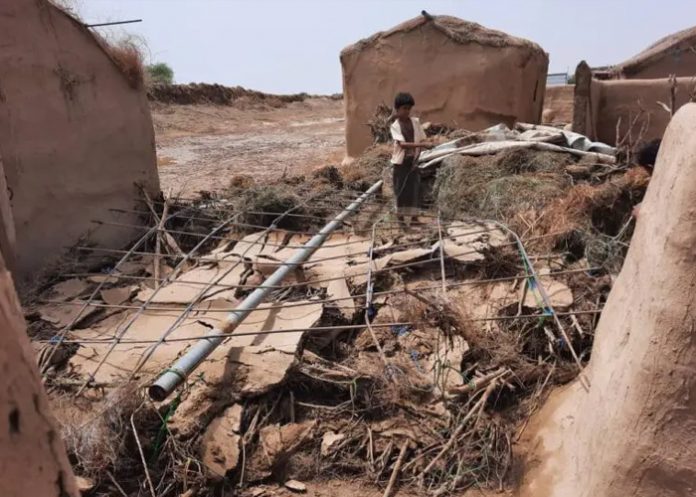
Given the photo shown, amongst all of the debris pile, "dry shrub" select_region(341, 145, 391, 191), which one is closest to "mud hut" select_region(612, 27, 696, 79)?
"dry shrub" select_region(341, 145, 391, 191)

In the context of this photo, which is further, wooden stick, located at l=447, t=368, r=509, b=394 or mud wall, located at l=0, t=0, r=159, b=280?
mud wall, located at l=0, t=0, r=159, b=280

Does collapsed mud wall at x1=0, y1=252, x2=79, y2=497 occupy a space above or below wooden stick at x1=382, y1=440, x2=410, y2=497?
above

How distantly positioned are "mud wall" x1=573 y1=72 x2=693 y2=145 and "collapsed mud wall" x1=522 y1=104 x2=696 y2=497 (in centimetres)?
556

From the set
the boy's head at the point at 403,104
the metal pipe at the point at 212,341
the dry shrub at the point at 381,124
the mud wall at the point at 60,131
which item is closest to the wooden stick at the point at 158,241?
the mud wall at the point at 60,131

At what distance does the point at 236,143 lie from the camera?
53.5 feet

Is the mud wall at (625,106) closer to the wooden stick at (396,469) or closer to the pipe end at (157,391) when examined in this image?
the wooden stick at (396,469)

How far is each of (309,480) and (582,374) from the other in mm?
1484

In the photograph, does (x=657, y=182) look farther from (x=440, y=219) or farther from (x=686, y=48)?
(x=686, y=48)

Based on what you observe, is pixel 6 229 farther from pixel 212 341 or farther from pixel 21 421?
pixel 21 421

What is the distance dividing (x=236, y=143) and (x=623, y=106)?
36.3 ft

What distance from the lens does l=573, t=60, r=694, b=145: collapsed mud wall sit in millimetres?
7195

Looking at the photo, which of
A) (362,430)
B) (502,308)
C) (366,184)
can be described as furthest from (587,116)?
(362,430)

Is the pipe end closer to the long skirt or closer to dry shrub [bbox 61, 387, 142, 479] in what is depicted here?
dry shrub [bbox 61, 387, 142, 479]

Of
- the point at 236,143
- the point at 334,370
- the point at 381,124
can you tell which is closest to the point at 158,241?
the point at 334,370
